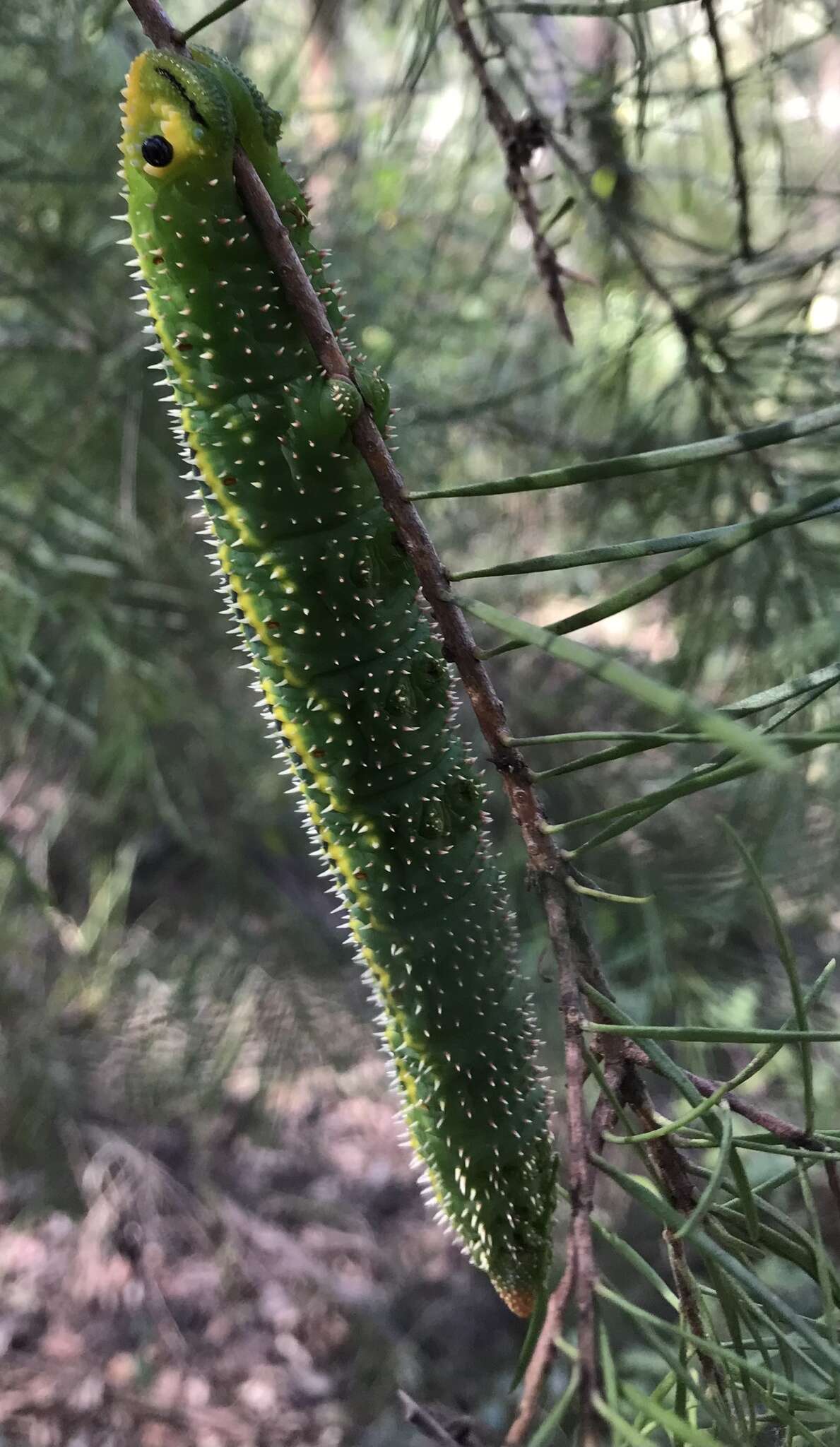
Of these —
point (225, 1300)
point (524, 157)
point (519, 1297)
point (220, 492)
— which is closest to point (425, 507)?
point (524, 157)

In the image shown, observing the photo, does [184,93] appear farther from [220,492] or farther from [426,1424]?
[426,1424]

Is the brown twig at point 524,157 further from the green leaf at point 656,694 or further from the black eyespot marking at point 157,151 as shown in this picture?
the green leaf at point 656,694

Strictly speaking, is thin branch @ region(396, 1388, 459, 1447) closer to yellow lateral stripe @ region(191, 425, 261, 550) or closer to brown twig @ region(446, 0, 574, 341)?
yellow lateral stripe @ region(191, 425, 261, 550)

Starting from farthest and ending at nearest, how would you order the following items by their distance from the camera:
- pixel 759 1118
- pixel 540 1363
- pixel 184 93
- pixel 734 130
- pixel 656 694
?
pixel 734 130 → pixel 184 93 → pixel 759 1118 → pixel 540 1363 → pixel 656 694

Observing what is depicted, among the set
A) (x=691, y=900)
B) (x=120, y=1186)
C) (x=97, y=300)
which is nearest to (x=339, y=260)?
(x=97, y=300)

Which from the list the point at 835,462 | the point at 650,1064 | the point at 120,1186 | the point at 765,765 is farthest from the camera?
the point at 120,1186

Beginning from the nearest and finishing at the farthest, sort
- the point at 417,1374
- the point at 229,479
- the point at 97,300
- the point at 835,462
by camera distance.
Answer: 1. the point at 229,479
2. the point at 835,462
3. the point at 97,300
4. the point at 417,1374

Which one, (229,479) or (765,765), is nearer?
(765,765)

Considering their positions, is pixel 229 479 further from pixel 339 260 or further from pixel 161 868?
pixel 161 868
